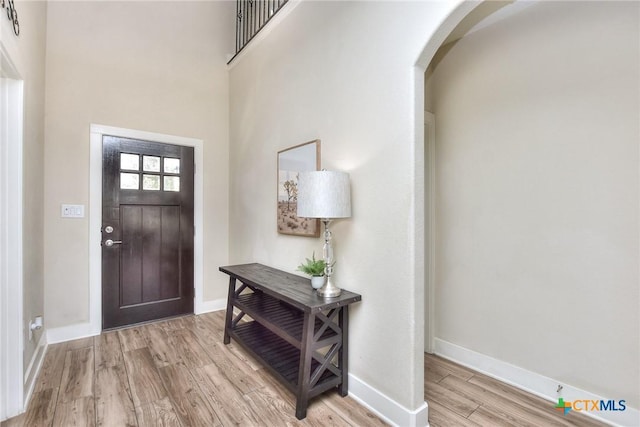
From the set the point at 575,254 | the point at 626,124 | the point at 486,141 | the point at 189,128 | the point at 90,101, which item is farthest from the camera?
the point at 189,128

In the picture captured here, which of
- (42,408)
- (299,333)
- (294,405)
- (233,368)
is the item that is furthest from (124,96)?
(294,405)

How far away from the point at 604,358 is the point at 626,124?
4.34 ft

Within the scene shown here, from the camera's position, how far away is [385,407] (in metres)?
1.74

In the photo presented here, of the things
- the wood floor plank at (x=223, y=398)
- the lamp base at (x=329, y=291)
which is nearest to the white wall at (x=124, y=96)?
the wood floor plank at (x=223, y=398)

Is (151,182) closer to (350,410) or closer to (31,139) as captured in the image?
(31,139)

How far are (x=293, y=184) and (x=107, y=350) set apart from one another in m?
2.11

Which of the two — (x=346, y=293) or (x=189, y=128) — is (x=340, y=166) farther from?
(x=189, y=128)

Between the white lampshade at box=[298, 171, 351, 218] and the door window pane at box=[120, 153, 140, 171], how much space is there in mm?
2185

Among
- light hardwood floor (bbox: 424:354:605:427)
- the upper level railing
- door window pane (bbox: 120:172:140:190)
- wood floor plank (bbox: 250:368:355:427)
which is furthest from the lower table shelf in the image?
the upper level railing

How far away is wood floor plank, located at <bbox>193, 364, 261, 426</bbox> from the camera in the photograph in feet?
5.71

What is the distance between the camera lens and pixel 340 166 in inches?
82.5

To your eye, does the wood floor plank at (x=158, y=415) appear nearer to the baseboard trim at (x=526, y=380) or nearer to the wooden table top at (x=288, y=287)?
the wooden table top at (x=288, y=287)

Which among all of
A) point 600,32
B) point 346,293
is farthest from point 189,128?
point 600,32

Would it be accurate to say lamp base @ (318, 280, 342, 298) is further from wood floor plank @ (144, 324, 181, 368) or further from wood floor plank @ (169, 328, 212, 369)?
wood floor plank @ (144, 324, 181, 368)
